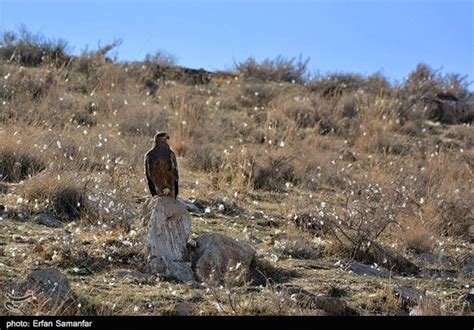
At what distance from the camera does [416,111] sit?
15.8 m

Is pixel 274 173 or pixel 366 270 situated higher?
pixel 274 173

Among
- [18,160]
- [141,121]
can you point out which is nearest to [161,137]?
[18,160]

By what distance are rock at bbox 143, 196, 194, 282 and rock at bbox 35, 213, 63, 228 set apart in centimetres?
133

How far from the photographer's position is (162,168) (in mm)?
6562

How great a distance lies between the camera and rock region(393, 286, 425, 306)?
5633 mm

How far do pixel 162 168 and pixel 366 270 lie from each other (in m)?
1.96

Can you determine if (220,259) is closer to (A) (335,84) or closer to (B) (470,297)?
(B) (470,297)

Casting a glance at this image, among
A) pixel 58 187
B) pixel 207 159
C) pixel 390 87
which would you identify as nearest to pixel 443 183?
pixel 207 159

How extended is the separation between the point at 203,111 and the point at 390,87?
18.0 ft

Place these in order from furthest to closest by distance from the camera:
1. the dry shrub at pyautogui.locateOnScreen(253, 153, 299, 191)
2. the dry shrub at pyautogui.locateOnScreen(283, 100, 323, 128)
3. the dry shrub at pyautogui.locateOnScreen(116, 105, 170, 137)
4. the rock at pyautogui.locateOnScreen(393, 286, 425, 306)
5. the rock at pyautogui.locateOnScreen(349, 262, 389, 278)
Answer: the dry shrub at pyautogui.locateOnScreen(283, 100, 323, 128) → the dry shrub at pyautogui.locateOnScreen(116, 105, 170, 137) → the dry shrub at pyautogui.locateOnScreen(253, 153, 299, 191) → the rock at pyautogui.locateOnScreen(349, 262, 389, 278) → the rock at pyautogui.locateOnScreen(393, 286, 425, 306)

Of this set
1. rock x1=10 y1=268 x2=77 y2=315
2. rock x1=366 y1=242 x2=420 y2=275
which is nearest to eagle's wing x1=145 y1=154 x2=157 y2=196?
rock x1=10 y1=268 x2=77 y2=315

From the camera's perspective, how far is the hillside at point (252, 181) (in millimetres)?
5859

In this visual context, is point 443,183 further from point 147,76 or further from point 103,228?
point 147,76

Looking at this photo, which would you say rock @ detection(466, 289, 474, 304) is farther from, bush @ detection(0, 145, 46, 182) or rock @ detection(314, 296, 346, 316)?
bush @ detection(0, 145, 46, 182)
